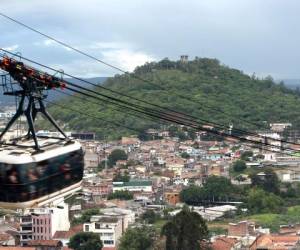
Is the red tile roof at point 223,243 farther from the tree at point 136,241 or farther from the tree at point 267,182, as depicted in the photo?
the tree at point 267,182

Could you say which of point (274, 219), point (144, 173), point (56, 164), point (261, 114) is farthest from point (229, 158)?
point (56, 164)

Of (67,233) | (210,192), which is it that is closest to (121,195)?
(210,192)

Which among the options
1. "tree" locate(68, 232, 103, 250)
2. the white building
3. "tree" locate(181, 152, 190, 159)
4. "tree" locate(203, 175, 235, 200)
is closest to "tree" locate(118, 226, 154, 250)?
"tree" locate(68, 232, 103, 250)

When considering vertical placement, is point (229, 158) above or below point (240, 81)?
below

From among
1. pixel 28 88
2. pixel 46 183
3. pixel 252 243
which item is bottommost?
pixel 252 243

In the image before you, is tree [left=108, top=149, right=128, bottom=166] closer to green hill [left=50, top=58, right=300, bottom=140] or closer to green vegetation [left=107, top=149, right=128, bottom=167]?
green vegetation [left=107, top=149, right=128, bottom=167]

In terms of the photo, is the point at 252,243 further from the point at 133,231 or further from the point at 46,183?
the point at 46,183

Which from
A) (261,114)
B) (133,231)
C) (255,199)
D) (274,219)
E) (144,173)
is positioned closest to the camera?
(133,231)

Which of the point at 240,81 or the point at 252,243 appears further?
the point at 240,81
